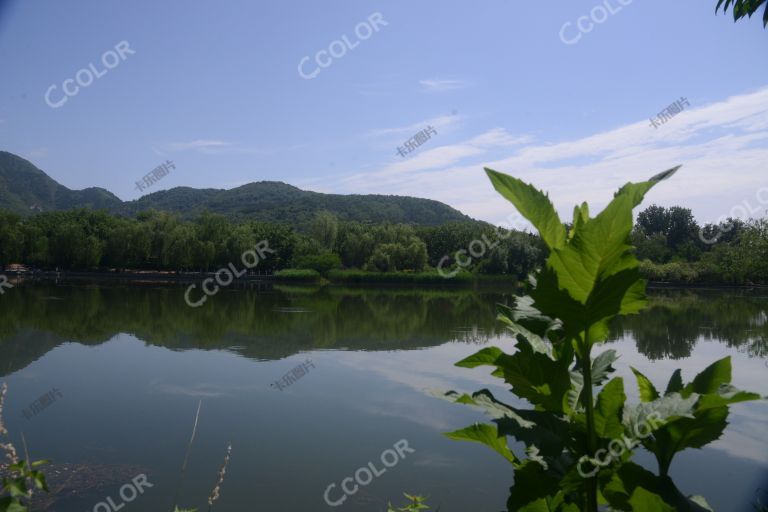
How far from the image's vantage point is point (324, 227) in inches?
2013

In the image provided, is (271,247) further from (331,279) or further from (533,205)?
(533,205)

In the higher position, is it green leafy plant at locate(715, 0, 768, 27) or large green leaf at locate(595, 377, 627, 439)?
green leafy plant at locate(715, 0, 768, 27)

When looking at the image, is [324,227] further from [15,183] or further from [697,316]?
[15,183]

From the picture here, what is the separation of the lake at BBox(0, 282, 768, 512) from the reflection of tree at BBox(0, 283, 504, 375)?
127 mm

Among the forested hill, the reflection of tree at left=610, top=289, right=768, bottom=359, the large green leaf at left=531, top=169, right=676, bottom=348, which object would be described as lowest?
the reflection of tree at left=610, top=289, right=768, bottom=359

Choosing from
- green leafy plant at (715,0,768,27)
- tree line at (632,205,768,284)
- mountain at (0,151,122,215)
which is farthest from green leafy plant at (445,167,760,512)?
mountain at (0,151,122,215)

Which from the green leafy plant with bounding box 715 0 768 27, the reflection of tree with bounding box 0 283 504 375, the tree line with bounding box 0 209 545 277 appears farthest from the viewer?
the tree line with bounding box 0 209 545 277

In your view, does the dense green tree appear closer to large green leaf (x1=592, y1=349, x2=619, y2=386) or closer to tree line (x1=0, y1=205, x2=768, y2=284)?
tree line (x1=0, y1=205, x2=768, y2=284)

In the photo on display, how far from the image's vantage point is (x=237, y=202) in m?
128

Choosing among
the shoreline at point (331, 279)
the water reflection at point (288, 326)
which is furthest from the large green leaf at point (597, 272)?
the shoreline at point (331, 279)

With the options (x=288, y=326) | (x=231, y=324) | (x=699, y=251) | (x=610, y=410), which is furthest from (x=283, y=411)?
(x=699, y=251)

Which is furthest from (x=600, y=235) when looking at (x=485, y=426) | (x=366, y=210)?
(x=366, y=210)

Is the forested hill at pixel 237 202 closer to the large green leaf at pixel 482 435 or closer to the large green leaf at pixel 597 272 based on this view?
the large green leaf at pixel 482 435

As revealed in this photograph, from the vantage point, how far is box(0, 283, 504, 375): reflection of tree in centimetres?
1270
